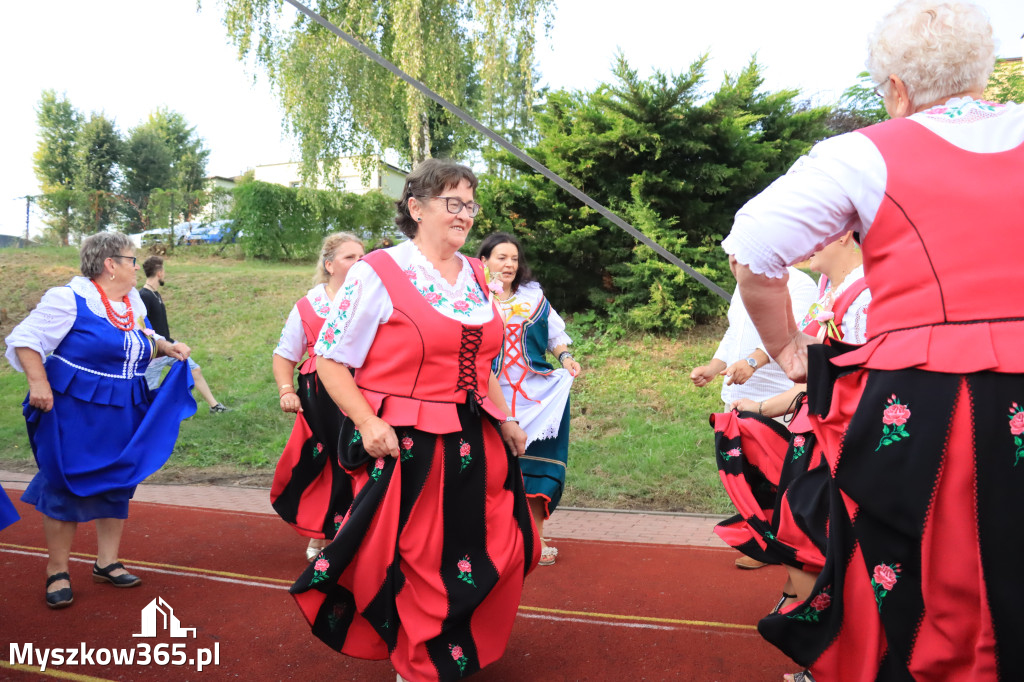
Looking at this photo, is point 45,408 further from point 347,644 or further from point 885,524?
point 885,524

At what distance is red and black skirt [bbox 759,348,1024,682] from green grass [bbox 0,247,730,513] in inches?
211

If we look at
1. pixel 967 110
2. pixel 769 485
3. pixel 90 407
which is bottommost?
pixel 90 407

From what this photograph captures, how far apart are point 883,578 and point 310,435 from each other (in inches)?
152

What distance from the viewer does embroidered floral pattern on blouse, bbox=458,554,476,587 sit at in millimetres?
2994

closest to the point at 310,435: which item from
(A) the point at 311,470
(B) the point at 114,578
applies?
(A) the point at 311,470

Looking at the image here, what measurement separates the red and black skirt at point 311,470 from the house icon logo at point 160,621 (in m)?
0.86

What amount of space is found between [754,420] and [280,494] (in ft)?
9.44

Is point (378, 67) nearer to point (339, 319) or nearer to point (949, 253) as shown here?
point (339, 319)

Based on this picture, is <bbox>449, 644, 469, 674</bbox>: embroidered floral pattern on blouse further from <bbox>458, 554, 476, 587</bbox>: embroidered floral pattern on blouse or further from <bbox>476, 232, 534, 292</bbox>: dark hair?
<bbox>476, 232, 534, 292</bbox>: dark hair

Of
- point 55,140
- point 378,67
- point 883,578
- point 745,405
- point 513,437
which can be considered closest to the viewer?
point 883,578

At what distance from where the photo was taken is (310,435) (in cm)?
505

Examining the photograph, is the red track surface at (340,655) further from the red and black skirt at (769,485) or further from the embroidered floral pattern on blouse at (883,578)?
the embroidered floral pattern on blouse at (883,578)

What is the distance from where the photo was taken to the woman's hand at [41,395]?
4441mm

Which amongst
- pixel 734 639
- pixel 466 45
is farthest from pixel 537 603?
pixel 466 45
